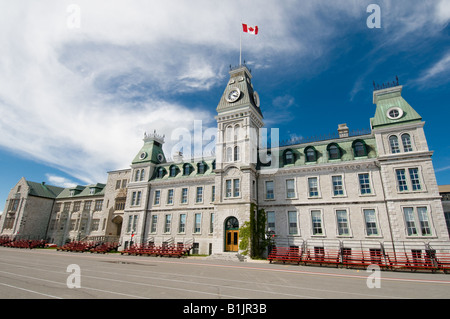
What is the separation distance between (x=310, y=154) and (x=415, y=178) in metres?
10.2

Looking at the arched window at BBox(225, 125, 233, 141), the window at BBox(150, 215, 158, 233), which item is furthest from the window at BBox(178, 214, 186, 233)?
the arched window at BBox(225, 125, 233, 141)

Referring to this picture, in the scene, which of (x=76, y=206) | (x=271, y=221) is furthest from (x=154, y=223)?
(x=76, y=206)

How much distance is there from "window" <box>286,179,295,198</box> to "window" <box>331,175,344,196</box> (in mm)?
4371

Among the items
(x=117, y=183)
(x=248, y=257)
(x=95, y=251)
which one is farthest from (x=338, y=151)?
(x=117, y=183)

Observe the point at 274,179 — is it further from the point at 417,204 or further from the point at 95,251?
the point at 95,251

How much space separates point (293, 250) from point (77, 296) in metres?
22.0

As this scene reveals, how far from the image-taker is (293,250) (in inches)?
1001

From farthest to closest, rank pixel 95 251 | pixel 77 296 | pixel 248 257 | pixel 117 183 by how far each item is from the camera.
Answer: pixel 117 183, pixel 95 251, pixel 248 257, pixel 77 296

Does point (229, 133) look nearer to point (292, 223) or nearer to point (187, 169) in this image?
point (187, 169)

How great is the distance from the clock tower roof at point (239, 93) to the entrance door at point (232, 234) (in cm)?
1438

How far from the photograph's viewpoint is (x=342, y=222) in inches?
981

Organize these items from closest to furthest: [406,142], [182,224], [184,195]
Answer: [406,142] → [182,224] → [184,195]

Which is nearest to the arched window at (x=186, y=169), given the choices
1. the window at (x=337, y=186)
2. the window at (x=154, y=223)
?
the window at (x=154, y=223)

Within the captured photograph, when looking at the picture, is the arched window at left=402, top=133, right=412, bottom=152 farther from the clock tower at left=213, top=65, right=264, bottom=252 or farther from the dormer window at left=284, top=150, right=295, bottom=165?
the clock tower at left=213, top=65, right=264, bottom=252
